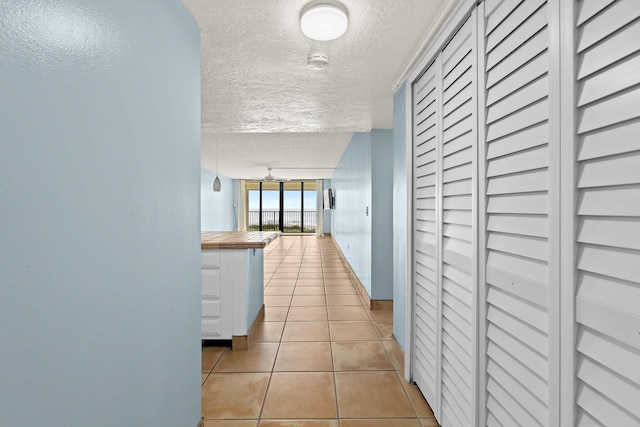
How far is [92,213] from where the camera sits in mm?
868

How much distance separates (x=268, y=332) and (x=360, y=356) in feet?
3.08

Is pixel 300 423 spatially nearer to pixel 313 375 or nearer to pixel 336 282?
pixel 313 375

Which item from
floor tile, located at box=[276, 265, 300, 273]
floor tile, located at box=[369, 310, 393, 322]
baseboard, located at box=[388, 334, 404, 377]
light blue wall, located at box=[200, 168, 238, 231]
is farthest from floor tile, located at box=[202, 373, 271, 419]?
light blue wall, located at box=[200, 168, 238, 231]

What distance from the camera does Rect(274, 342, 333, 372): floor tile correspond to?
2467mm

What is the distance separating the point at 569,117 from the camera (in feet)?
2.73

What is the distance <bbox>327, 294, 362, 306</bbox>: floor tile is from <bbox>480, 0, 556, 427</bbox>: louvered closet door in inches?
112

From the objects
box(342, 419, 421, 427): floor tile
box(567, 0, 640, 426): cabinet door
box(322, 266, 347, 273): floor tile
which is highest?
box(567, 0, 640, 426): cabinet door

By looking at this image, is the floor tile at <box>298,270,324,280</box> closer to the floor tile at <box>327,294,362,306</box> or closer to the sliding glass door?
the floor tile at <box>327,294,362,306</box>

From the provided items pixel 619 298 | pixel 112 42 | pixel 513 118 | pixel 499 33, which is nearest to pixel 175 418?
pixel 112 42

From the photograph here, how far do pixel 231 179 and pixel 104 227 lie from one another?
11.5m

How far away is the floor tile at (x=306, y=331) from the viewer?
3.00 m

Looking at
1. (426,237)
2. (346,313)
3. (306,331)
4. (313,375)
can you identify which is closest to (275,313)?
(306,331)

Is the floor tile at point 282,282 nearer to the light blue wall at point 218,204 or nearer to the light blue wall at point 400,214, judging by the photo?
the light blue wall at point 400,214

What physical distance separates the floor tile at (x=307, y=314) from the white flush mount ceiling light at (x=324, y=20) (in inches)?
106
